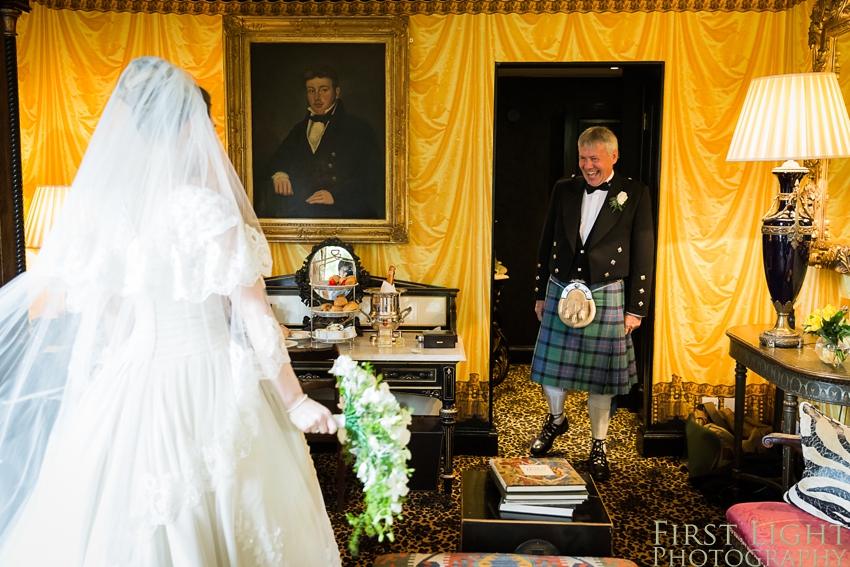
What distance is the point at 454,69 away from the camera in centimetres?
430

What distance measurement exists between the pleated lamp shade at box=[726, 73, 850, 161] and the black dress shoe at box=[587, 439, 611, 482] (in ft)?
5.85

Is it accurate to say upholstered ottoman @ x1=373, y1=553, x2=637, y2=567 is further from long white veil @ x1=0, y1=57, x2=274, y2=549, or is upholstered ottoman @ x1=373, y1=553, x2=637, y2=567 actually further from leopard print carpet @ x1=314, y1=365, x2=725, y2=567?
leopard print carpet @ x1=314, y1=365, x2=725, y2=567

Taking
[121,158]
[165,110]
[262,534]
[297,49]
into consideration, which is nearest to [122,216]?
[121,158]

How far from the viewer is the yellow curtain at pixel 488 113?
4230mm

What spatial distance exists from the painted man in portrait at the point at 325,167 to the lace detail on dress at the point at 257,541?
2.64m

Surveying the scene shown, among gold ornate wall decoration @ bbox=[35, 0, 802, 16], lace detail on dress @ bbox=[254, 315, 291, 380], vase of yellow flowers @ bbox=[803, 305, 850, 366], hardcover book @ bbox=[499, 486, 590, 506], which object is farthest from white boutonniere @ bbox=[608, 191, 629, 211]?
lace detail on dress @ bbox=[254, 315, 291, 380]

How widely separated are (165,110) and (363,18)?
2.51 meters

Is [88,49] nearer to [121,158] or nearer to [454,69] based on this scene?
[454,69]

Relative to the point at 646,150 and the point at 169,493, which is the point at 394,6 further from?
the point at 169,493

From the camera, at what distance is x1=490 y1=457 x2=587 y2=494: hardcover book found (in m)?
2.66

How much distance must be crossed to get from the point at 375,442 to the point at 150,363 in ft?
2.21

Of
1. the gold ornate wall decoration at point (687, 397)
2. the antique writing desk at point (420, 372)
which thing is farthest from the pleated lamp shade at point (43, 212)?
the gold ornate wall decoration at point (687, 397)

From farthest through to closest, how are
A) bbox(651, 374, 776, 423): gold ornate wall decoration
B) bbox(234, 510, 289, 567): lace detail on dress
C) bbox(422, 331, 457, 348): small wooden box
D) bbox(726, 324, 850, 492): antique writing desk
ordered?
1. bbox(651, 374, 776, 423): gold ornate wall decoration
2. bbox(422, 331, 457, 348): small wooden box
3. bbox(726, 324, 850, 492): antique writing desk
4. bbox(234, 510, 289, 567): lace detail on dress

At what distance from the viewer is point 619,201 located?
13.2 feet
